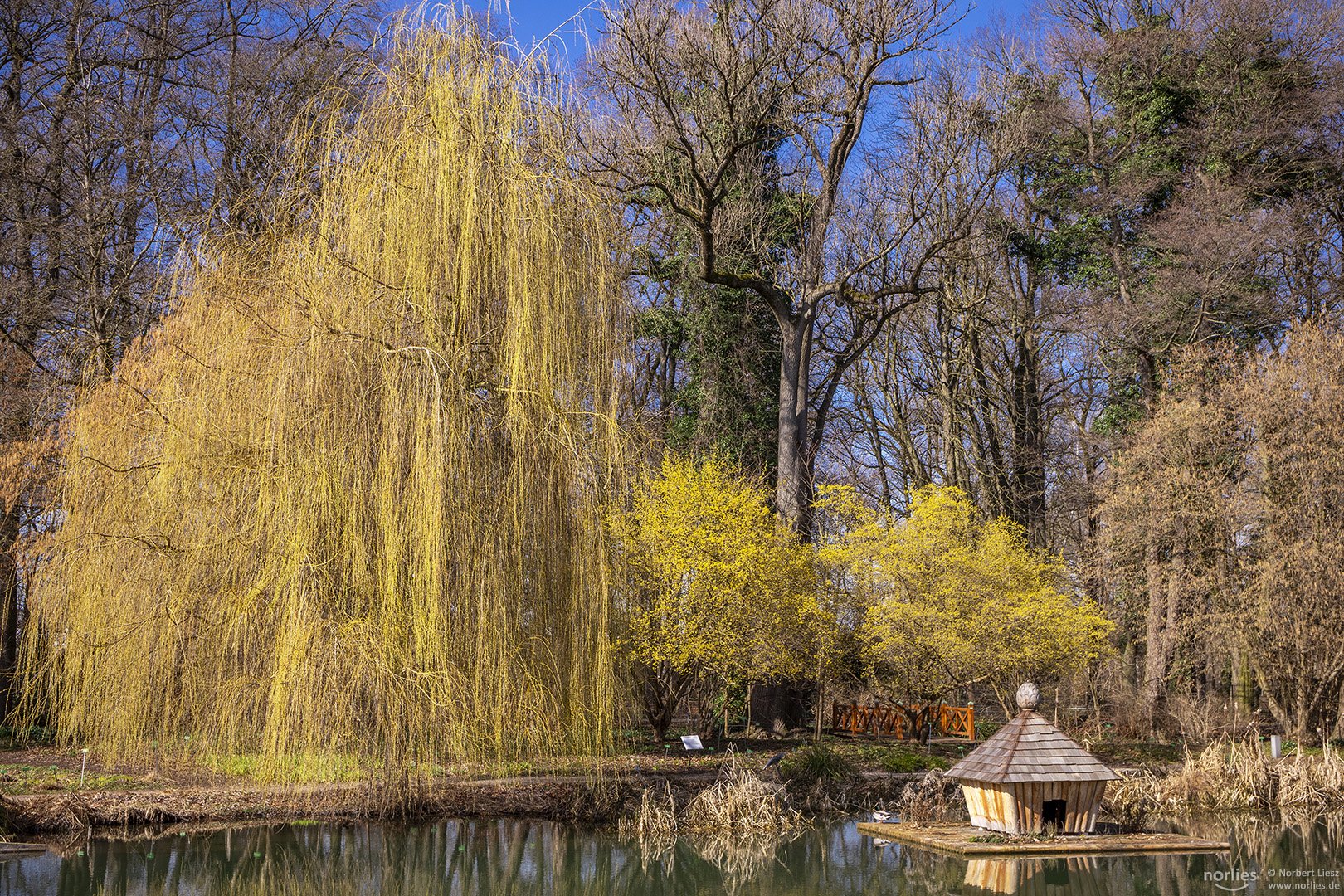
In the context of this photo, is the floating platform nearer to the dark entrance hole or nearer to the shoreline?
the dark entrance hole

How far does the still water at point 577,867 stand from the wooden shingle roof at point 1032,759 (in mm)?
A: 804

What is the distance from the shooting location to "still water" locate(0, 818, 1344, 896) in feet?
32.0

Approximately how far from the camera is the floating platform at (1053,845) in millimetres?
10953

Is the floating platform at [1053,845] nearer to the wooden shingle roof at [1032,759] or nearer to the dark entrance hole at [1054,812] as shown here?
the dark entrance hole at [1054,812]

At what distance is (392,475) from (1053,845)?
7.23 m

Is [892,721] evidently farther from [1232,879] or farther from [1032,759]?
[1232,879]

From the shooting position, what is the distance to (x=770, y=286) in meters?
22.2

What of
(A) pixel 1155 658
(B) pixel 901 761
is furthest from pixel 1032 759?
(A) pixel 1155 658

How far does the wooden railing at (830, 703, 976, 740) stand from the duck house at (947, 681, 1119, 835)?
31.4ft

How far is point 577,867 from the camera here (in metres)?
10.9

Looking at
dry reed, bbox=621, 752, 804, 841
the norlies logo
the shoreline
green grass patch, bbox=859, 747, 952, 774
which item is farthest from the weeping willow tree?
green grass patch, bbox=859, 747, 952, 774

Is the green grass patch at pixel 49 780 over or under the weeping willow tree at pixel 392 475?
under

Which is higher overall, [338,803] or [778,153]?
[778,153]

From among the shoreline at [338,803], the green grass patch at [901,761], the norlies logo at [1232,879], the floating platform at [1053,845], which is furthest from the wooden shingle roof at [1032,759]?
the green grass patch at [901,761]
